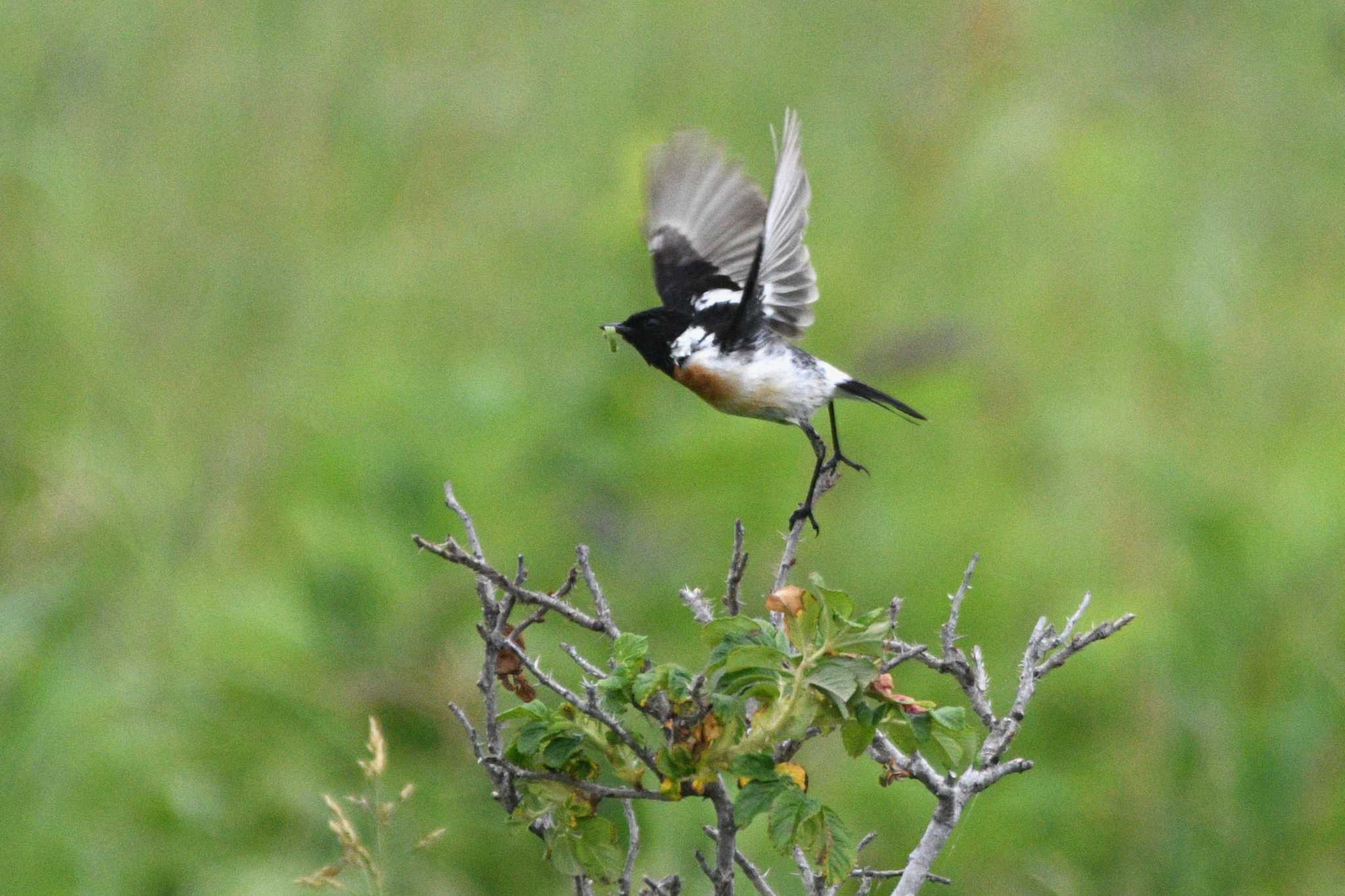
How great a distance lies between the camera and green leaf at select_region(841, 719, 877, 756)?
1.93 metres

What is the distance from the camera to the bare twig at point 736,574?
2.19m

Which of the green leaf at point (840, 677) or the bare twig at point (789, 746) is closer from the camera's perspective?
the green leaf at point (840, 677)

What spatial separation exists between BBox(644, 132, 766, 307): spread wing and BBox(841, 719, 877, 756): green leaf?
2.50m

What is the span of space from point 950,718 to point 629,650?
38 cm

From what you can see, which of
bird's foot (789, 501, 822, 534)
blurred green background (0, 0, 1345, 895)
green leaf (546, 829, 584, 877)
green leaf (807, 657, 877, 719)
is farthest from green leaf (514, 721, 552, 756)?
blurred green background (0, 0, 1345, 895)

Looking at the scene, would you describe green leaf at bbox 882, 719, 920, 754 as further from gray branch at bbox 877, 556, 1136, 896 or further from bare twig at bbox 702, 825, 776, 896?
bare twig at bbox 702, 825, 776, 896

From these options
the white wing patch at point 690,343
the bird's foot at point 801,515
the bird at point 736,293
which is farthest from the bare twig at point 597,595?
the white wing patch at point 690,343

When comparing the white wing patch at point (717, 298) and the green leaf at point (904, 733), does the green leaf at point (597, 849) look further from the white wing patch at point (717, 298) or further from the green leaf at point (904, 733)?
the white wing patch at point (717, 298)

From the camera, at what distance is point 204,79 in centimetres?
805

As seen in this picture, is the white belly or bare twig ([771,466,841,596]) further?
the white belly

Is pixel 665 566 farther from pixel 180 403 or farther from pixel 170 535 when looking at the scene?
pixel 180 403

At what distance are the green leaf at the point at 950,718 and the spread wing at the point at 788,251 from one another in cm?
123

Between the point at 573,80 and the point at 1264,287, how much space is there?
12.3 feet

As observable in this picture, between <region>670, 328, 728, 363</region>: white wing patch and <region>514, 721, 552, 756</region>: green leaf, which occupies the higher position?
<region>670, 328, 728, 363</region>: white wing patch
